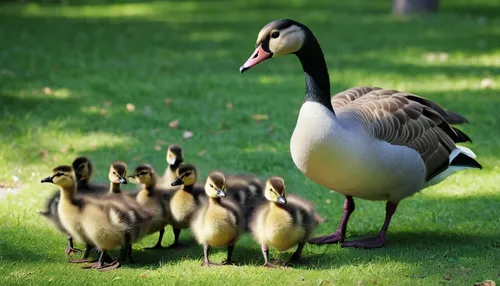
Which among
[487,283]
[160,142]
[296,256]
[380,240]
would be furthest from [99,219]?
[160,142]

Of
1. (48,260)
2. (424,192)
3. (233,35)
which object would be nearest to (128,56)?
(233,35)

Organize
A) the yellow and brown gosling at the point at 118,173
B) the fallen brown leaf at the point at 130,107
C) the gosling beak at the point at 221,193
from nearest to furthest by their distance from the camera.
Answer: the gosling beak at the point at 221,193, the yellow and brown gosling at the point at 118,173, the fallen brown leaf at the point at 130,107

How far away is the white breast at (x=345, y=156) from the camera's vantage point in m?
5.79

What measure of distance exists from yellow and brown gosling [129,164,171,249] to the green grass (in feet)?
0.89

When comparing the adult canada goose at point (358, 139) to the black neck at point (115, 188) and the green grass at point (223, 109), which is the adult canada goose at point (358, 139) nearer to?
the green grass at point (223, 109)

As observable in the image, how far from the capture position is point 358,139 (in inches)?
232

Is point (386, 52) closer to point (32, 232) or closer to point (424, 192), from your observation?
point (424, 192)

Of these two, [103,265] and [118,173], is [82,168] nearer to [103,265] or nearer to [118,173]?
[118,173]

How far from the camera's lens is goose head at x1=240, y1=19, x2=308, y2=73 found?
5.91 m

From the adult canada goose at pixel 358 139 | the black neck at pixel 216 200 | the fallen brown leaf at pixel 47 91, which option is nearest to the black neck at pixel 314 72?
the adult canada goose at pixel 358 139

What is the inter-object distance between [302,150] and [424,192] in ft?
7.96

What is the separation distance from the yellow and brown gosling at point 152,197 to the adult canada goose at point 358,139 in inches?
42.2

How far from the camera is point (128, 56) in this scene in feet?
45.4

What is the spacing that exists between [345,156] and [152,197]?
59.8 inches
